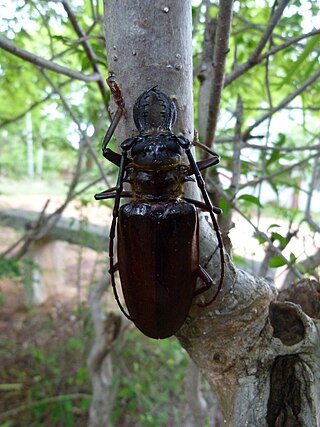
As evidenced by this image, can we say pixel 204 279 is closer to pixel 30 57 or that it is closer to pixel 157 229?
pixel 157 229

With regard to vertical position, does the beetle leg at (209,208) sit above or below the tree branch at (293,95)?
below

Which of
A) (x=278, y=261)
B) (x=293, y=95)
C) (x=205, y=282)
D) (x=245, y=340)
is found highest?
(x=293, y=95)

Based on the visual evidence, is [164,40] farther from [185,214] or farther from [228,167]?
[228,167]

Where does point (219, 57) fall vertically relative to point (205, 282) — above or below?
above

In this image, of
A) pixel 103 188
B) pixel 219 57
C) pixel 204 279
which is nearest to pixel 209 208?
pixel 204 279

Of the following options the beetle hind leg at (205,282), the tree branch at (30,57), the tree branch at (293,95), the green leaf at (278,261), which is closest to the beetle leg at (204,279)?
the beetle hind leg at (205,282)

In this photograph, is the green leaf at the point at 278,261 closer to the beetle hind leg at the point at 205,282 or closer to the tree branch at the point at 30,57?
the beetle hind leg at the point at 205,282
